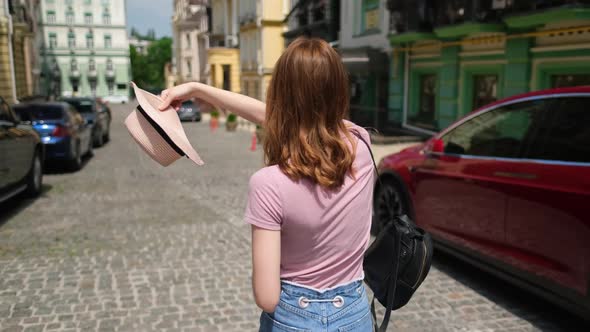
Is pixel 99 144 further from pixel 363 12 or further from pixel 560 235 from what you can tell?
pixel 560 235

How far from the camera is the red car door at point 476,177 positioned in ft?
14.6

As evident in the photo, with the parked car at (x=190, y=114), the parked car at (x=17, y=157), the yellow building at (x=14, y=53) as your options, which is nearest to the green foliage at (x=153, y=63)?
the yellow building at (x=14, y=53)

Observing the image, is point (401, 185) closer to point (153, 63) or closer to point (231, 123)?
point (231, 123)

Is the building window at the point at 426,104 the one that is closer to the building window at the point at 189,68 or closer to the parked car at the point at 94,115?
the parked car at the point at 94,115

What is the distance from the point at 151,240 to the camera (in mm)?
6613

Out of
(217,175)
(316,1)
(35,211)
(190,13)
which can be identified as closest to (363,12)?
(316,1)

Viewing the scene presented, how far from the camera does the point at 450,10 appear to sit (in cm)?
1638

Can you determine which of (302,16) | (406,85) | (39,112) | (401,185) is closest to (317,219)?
(401,185)

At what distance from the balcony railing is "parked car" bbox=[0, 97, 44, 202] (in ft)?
36.6

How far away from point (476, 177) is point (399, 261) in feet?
9.52

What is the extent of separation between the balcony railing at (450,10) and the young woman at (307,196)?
1171 cm

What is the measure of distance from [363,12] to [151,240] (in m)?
18.5

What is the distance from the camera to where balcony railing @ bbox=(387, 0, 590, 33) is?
12.9 metres

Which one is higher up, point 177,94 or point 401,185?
point 177,94
